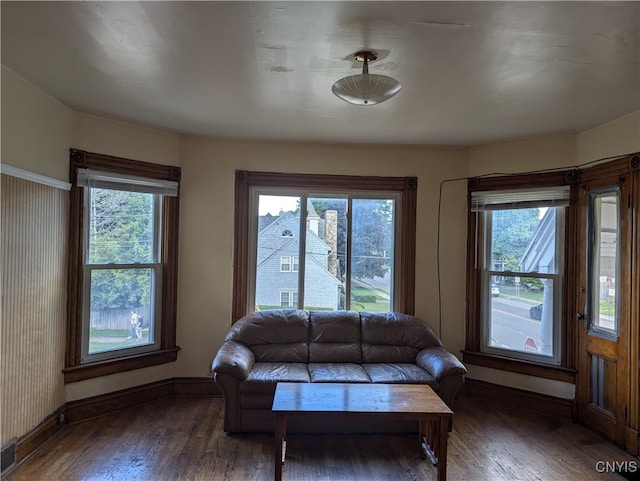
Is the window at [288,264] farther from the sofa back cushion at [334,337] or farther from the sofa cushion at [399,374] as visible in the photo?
the sofa cushion at [399,374]

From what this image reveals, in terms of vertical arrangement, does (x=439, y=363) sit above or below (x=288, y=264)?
below

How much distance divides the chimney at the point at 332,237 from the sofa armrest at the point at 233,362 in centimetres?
127

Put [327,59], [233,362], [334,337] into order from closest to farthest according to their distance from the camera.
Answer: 1. [327,59]
2. [233,362]
3. [334,337]

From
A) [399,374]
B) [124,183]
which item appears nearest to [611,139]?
[399,374]

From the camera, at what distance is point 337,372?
3.30 meters

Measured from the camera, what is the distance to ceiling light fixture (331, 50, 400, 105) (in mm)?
2074

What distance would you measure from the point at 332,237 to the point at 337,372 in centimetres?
144

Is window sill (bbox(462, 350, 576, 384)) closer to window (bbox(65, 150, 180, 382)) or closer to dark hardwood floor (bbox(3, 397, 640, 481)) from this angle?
dark hardwood floor (bbox(3, 397, 640, 481))

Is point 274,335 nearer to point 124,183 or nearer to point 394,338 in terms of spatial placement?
point 394,338

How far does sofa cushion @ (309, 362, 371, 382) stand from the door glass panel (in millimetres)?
2059

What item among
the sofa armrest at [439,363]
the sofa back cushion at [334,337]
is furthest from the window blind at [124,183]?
the sofa armrest at [439,363]

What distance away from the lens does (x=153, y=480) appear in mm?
2449

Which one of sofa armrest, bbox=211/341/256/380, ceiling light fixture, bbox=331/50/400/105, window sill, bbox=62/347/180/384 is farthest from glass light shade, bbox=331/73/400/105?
window sill, bbox=62/347/180/384

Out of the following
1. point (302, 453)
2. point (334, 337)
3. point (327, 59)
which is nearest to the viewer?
point (327, 59)
